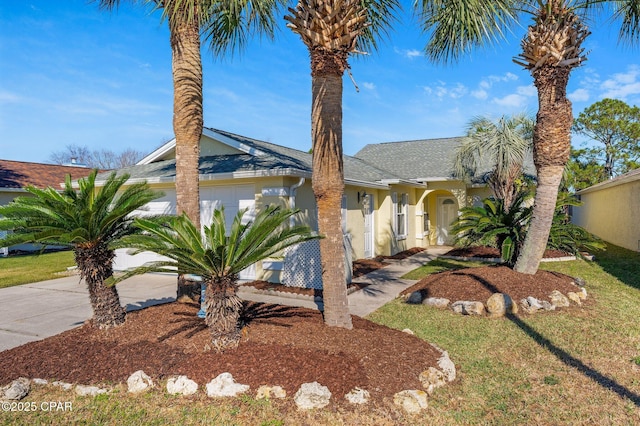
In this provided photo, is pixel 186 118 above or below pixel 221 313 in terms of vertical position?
above

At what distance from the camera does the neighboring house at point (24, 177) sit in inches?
708

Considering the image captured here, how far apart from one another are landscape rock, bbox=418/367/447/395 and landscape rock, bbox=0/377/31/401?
4.07 metres

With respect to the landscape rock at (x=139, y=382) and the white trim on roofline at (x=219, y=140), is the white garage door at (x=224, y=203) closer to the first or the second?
the white trim on roofline at (x=219, y=140)

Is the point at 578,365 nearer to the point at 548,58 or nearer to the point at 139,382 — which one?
the point at 139,382

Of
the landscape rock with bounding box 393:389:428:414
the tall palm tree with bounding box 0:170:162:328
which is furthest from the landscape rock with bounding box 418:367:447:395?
the tall palm tree with bounding box 0:170:162:328

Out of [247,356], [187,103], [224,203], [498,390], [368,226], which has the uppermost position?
[187,103]

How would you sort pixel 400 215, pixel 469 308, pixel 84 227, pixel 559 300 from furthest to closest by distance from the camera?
pixel 400 215 → pixel 559 300 → pixel 469 308 → pixel 84 227

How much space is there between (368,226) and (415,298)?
20.6ft

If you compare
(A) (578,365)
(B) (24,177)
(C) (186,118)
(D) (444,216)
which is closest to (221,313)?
(C) (186,118)

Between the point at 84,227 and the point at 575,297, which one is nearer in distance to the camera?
the point at 84,227

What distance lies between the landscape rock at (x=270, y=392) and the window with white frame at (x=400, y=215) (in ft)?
40.3

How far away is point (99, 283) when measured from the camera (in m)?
5.33

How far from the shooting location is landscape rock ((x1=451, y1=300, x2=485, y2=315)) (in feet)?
23.4

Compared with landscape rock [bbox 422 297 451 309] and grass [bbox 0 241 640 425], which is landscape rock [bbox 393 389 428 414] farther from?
landscape rock [bbox 422 297 451 309]
